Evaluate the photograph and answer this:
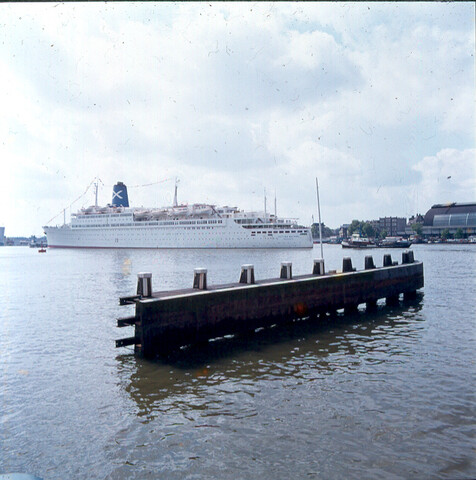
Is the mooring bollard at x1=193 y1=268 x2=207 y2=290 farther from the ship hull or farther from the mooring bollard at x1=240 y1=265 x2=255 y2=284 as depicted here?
the ship hull

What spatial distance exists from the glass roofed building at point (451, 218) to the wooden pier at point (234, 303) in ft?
513

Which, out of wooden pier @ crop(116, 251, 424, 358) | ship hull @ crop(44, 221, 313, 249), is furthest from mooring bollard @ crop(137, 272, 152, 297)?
ship hull @ crop(44, 221, 313, 249)

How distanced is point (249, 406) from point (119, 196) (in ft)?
393

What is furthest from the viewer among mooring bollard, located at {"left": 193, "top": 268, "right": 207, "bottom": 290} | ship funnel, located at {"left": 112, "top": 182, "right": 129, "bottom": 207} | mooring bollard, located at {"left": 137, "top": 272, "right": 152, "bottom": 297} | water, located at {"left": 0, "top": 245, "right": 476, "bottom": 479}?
ship funnel, located at {"left": 112, "top": 182, "right": 129, "bottom": 207}

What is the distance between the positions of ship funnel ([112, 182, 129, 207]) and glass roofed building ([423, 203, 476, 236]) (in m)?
124

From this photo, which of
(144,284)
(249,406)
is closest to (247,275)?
(144,284)

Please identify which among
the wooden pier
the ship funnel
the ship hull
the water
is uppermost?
the ship funnel

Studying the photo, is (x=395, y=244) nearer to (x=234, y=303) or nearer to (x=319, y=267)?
(x=319, y=267)

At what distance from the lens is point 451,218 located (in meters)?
162

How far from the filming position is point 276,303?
1634 cm

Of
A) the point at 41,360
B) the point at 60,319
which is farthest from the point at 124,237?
the point at 41,360

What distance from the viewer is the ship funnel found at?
121 metres

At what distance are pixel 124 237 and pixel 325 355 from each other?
103230 mm

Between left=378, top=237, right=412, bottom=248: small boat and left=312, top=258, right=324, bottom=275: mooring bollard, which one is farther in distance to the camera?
left=378, top=237, right=412, bottom=248: small boat
